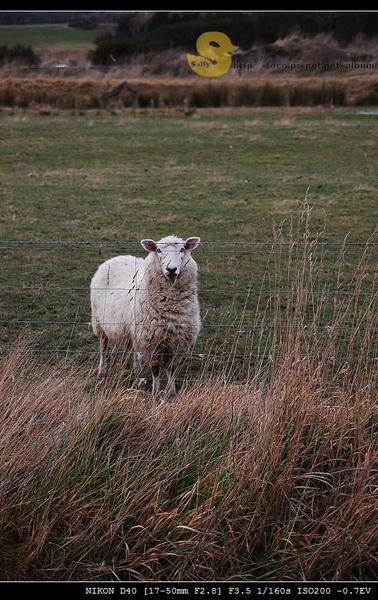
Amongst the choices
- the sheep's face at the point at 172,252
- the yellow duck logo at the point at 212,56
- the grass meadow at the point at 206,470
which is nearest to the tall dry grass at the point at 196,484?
the grass meadow at the point at 206,470

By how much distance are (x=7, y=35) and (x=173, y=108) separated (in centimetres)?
1450

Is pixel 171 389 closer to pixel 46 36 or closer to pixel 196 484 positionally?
pixel 196 484

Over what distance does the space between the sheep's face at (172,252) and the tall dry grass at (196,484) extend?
174 cm

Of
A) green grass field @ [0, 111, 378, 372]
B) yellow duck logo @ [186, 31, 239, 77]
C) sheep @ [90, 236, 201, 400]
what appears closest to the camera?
sheep @ [90, 236, 201, 400]

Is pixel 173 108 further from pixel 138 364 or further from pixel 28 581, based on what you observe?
pixel 28 581

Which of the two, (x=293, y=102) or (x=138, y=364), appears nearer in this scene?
(x=138, y=364)

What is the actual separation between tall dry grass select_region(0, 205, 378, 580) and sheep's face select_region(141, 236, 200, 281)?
1742 millimetres

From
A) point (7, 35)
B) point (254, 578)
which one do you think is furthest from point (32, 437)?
point (7, 35)

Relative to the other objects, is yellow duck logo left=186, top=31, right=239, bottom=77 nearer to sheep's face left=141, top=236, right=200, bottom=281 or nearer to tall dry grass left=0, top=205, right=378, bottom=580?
sheep's face left=141, top=236, right=200, bottom=281

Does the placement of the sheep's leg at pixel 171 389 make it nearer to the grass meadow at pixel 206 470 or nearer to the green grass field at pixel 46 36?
the grass meadow at pixel 206 470

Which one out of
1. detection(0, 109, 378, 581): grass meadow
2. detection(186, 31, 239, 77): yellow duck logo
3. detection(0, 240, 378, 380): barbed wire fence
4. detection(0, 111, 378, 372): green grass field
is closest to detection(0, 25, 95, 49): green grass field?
detection(186, 31, 239, 77): yellow duck logo

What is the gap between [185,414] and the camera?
12.5ft

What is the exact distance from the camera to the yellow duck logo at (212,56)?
93.8ft

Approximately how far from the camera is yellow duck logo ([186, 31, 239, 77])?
2858 centimetres
